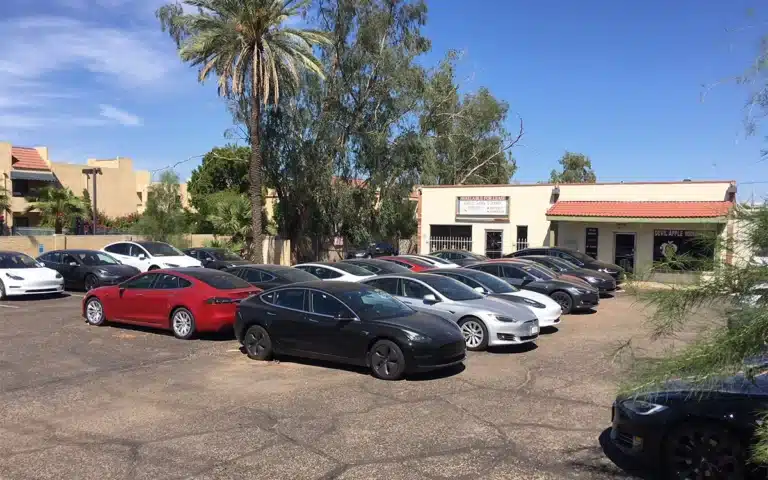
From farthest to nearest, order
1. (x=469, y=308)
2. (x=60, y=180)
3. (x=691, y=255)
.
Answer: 1. (x=60, y=180)
2. (x=469, y=308)
3. (x=691, y=255)

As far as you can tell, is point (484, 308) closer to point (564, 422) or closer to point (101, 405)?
point (564, 422)

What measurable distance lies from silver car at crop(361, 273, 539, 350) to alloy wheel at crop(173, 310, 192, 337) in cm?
373

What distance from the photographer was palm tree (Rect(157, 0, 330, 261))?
78.1 feet

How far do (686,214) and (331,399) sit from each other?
74.6 feet

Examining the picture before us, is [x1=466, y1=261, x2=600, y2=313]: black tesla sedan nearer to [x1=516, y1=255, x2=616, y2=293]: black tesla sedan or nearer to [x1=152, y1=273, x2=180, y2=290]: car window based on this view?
[x1=516, y1=255, x2=616, y2=293]: black tesla sedan

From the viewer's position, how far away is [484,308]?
11695mm

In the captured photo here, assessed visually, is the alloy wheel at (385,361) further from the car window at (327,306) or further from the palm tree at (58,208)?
the palm tree at (58,208)

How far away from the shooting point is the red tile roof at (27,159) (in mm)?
45062

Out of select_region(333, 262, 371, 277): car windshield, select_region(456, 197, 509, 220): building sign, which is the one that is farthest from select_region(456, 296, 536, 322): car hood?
select_region(456, 197, 509, 220): building sign

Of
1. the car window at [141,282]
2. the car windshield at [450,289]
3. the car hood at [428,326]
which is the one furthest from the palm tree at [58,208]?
the car hood at [428,326]

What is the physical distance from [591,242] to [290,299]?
22.5m

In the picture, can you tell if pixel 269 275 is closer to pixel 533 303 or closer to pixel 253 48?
pixel 533 303

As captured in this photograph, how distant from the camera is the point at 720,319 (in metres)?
3.46

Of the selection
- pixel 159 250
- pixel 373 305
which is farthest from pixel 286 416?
pixel 159 250
